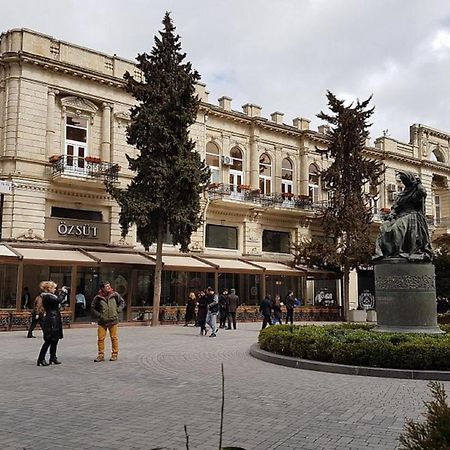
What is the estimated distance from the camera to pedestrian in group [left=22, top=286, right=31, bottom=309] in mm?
24297

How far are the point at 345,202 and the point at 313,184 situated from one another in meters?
6.08

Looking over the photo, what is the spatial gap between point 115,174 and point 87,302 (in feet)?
22.2

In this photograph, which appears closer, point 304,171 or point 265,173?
point 265,173

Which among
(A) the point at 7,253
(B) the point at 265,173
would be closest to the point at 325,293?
(B) the point at 265,173

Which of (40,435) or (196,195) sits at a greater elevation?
(196,195)

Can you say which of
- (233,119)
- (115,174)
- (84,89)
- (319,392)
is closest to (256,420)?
(319,392)

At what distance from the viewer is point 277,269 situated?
3288 centimetres

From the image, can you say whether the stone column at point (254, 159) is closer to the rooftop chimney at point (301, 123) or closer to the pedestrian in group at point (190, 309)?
the rooftop chimney at point (301, 123)

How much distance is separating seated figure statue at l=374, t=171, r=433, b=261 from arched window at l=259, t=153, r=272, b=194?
22674 millimetres

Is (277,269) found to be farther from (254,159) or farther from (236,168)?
(254,159)

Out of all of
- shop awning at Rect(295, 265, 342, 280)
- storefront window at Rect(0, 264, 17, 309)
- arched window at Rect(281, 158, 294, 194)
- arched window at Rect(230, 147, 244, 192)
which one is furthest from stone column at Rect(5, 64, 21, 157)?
shop awning at Rect(295, 265, 342, 280)

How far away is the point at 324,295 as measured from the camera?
37.6 metres

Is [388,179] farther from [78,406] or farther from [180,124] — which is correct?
[78,406]

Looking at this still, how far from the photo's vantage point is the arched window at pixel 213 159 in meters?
34.5
